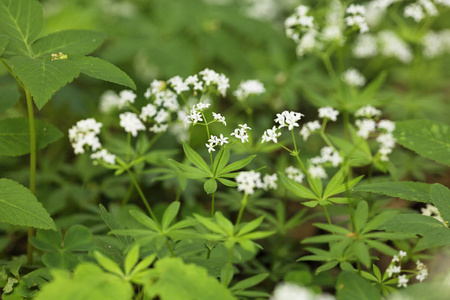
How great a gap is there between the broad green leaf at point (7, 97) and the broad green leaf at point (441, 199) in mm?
2285

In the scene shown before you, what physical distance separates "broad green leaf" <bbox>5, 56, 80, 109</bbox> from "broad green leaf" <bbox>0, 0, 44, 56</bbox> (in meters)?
0.21

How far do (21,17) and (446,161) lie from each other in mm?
2367

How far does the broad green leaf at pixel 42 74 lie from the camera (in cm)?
173

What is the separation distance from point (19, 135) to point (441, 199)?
2.19 metres

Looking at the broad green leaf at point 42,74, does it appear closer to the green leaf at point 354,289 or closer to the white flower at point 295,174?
the white flower at point 295,174

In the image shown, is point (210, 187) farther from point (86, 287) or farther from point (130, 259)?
point (86, 287)

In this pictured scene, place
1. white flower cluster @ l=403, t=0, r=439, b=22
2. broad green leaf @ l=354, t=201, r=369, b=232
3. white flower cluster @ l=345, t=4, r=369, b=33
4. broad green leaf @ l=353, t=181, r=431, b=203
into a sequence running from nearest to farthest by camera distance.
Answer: broad green leaf @ l=354, t=201, r=369, b=232 < broad green leaf @ l=353, t=181, r=431, b=203 < white flower cluster @ l=345, t=4, r=369, b=33 < white flower cluster @ l=403, t=0, r=439, b=22

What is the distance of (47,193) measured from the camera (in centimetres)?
287

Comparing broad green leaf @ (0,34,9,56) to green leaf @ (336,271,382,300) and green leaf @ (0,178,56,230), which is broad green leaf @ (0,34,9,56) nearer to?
green leaf @ (0,178,56,230)

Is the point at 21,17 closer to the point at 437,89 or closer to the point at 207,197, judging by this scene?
the point at 207,197

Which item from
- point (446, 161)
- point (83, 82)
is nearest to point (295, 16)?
point (446, 161)

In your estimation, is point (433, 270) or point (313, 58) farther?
point (313, 58)

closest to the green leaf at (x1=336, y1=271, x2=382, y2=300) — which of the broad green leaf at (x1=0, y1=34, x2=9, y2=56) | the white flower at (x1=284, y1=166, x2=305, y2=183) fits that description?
the white flower at (x1=284, y1=166, x2=305, y2=183)

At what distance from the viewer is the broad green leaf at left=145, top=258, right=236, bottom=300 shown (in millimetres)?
1401
